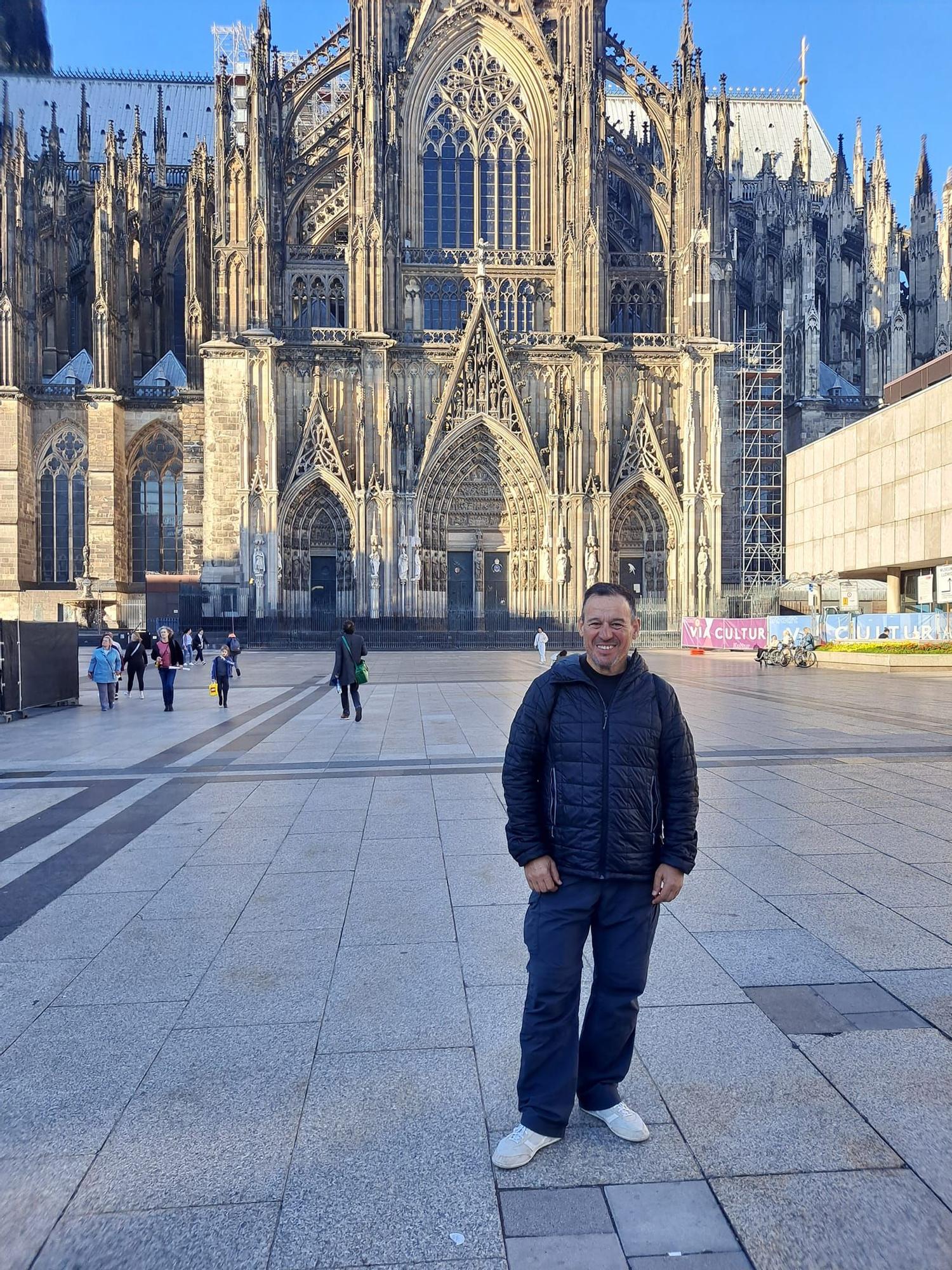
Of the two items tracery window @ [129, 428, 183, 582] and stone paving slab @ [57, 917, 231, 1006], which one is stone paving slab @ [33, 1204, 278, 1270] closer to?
stone paving slab @ [57, 917, 231, 1006]

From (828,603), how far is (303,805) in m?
34.9

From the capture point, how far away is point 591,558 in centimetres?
3616

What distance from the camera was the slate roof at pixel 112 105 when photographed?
175 feet

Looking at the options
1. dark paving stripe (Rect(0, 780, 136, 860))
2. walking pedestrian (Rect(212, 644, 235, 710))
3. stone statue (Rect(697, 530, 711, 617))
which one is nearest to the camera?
dark paving stripe (Rect(0, 780, 136, 860))

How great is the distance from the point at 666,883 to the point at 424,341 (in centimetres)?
3692

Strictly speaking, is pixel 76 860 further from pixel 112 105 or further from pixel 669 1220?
pixel 112 105

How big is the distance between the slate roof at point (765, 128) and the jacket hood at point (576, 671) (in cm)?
6164

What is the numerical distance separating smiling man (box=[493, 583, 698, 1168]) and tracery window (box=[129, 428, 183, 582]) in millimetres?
41502

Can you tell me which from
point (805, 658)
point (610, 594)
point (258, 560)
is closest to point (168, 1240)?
point (610, 594)

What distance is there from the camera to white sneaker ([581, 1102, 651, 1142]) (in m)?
2.74

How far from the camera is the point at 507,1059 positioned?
324 cm

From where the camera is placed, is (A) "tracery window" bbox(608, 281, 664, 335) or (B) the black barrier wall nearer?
(B) the black barrier wall

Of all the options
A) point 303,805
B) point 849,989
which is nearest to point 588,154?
point 303,805

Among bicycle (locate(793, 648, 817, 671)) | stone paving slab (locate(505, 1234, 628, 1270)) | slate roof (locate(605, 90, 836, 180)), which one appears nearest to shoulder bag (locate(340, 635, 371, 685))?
stone paving slab (locate(505, 1234, 628, 1270))
